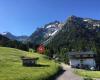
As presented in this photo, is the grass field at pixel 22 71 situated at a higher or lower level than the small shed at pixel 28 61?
lower

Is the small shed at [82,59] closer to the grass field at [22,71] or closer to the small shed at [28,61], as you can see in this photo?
the small shed at [28,61]

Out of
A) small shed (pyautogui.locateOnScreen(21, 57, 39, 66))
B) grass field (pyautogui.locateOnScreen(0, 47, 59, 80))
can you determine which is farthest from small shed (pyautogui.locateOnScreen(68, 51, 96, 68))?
grass field (pyautogui.locateOnScreen(0, 47, 59, 80))

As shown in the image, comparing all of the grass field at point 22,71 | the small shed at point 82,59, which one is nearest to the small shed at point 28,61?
the grass field at point 22,71

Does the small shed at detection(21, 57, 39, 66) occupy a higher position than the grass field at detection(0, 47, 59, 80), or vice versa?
the small shed at detection(21, 57, 39, 66)

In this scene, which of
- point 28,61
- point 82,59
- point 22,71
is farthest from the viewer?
point 82,59

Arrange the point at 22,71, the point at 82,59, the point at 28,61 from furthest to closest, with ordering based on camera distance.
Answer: the point at 82,59 < the point at 28,61 < the point at 22,71

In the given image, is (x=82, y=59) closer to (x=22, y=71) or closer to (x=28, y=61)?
(x=28, y=61)

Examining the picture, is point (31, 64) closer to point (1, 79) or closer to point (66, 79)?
point (66, 79)

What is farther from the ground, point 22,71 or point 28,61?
point 28,61

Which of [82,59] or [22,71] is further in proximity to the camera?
[82,59]

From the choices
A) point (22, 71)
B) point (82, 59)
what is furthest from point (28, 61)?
point (82, 59)

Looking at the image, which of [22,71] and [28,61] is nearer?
[22,71]

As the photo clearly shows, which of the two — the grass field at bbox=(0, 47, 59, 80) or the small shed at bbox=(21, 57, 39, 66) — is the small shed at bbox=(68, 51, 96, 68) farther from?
the grass field at bbox=(0, 47, 59, 80)

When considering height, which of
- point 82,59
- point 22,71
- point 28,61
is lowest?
point 22,71
